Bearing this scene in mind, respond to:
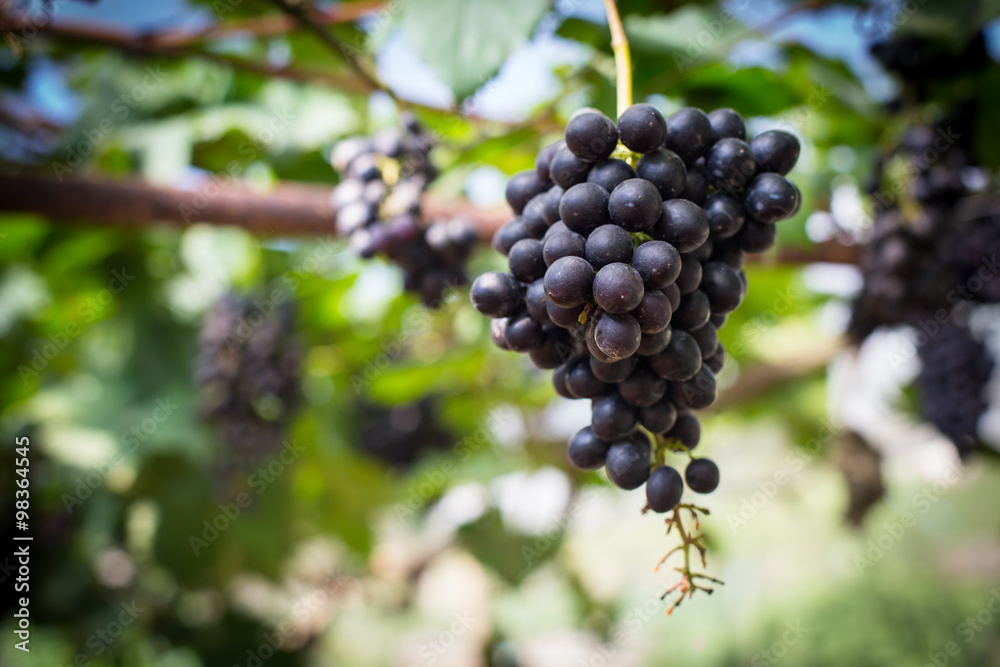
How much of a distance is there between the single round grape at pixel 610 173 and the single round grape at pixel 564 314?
0.45 ft

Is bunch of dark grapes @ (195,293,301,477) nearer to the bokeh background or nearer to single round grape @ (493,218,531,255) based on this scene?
the bokeh background

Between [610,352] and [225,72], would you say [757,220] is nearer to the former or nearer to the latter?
[610,352]

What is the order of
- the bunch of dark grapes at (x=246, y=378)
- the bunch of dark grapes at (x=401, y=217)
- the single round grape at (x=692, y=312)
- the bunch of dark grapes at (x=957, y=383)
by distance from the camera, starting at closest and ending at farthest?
1. the single round grape at (x=692, y=312)
2. the bunch of dark grapes at (x=401, y=217)
3. the bunch of dark grapes at (x=957, y=383)
4. the bunch of dark grapes at (x=246, y=378)

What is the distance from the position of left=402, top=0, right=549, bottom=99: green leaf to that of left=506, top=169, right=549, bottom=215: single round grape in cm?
25

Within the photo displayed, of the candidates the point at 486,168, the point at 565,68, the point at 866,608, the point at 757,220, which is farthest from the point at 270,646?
the point at 866,608

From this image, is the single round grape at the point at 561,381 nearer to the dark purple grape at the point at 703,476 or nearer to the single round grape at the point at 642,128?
the dark purple grape at the point at 703,476

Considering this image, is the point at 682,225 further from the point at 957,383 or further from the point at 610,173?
the point at 957,383

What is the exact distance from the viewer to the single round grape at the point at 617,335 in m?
0.54

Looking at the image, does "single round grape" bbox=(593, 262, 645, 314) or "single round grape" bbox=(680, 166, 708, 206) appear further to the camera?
"single round grape" bbox=(680, 166, 708, 206)

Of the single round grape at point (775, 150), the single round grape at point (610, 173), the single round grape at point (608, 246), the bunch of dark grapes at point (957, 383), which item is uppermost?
the single round grape at point (775, 150)

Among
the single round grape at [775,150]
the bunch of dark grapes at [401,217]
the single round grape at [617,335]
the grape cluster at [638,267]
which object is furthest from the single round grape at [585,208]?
the bunch of dark grapes at [401,217]

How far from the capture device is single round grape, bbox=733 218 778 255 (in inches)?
27.1

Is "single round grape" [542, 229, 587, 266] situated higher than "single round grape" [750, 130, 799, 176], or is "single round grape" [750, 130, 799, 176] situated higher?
"single round grape" [750, 130, 799, 176]

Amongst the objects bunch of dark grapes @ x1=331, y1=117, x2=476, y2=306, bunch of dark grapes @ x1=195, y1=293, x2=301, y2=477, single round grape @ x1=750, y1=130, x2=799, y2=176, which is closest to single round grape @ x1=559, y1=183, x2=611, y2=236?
single round grape @ x1=750, y1=130, x2=799, y2=176
